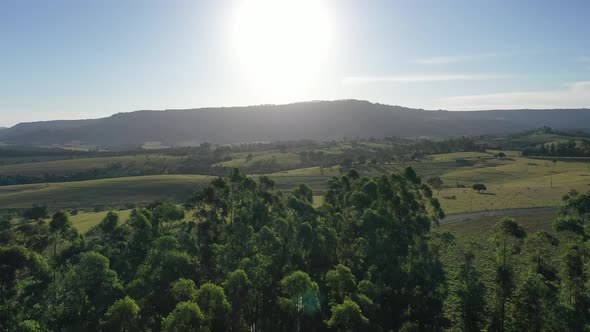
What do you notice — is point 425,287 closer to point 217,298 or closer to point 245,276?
point 245,276

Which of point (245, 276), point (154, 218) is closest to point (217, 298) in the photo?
point (245, 276)

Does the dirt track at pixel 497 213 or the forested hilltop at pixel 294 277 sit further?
the dirt track at pixel 497 213

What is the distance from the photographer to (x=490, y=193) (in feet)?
370

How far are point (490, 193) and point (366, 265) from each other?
85.2m

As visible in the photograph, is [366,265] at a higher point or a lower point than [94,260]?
lower

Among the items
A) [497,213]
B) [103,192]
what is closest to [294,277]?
[497,213]

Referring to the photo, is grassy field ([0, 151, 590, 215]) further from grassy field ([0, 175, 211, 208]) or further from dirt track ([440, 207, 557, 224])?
dirt track ([440, 207, 557, 224])

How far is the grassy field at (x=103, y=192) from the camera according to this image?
441ft

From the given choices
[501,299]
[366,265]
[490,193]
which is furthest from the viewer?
[490,193]

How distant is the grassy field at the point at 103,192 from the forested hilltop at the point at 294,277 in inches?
3346

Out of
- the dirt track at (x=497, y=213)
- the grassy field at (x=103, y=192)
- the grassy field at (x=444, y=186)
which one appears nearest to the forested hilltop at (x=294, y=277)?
the dirt track at (x=497, y=213)

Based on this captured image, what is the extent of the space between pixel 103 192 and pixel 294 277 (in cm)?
13582

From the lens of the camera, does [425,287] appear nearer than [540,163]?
Yes

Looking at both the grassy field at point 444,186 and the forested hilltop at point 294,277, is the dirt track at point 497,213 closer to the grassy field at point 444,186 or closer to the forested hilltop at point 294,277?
the grassy field at point 444,186
